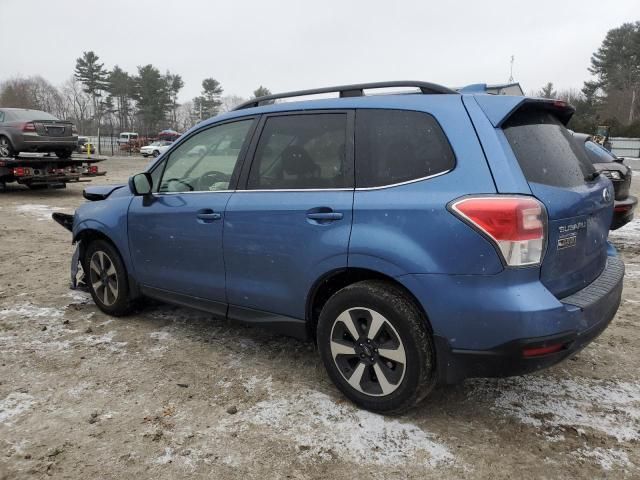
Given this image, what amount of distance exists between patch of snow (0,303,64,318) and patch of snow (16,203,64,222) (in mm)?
6039

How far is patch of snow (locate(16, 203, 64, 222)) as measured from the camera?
1043cm

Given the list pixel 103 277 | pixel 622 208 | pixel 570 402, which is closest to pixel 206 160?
pixel 103 277

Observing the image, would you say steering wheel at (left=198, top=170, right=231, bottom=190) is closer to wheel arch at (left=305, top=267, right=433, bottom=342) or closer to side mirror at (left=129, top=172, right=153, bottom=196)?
side mirror at (left=129, top=172, right=153, bottom=196)

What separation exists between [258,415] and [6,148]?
14039 millimetres

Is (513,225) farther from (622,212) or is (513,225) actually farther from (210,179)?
(622,212)

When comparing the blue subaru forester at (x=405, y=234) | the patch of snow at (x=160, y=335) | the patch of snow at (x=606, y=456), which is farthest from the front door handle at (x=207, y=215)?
the patch of snow at (x=606, y=456)

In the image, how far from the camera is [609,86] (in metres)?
58.5

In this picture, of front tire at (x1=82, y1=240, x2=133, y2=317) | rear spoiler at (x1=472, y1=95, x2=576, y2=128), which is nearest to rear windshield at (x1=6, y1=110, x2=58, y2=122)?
front tire at (x1=82, y1=240, x2=133, y2=317)

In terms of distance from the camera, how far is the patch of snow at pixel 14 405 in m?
2.91

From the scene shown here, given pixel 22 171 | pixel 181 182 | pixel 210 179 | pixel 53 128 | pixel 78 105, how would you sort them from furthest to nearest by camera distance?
pixel 78 105 < pixel 53 128 < pixel 22 171 < pixel 181 182 < pixel 210 179

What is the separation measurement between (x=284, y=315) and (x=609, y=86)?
6697cm

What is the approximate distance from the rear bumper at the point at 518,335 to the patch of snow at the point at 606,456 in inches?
19.0

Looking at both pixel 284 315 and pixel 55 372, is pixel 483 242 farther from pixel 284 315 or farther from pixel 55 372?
pixel 55 372

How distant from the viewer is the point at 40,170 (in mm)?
13430
